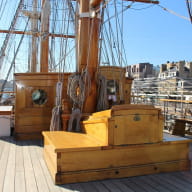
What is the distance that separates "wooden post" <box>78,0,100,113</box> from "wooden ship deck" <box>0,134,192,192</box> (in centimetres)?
133

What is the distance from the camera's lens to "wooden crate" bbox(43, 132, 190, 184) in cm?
280

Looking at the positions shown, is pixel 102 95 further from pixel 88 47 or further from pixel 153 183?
pixel 153 183

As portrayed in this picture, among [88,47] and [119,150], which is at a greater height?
[88,47]

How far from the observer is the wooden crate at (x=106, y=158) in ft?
9.20

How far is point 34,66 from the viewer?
42.5 feet

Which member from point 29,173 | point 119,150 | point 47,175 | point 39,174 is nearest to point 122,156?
point 119,150

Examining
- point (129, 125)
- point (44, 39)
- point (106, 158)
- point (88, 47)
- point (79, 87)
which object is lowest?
point (106, 158)

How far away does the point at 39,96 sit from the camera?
17.3 ft

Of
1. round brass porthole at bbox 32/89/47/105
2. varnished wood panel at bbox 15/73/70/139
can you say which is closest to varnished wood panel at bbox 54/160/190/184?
varnished wood panel at bbox 15/73/70/139

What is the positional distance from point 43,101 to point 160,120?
2923 mm

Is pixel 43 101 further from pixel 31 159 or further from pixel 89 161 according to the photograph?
pixel 89 161

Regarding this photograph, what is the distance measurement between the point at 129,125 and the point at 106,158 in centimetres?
50

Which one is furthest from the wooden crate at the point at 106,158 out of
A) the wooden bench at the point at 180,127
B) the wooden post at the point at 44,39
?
the wooden post at the point at 44,39

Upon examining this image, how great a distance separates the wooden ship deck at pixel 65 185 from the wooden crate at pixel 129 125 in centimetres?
47
